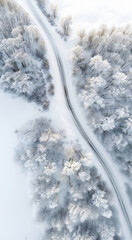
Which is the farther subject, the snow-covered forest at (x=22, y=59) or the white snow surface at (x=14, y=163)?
the white snow surface at (x=14, y=163)

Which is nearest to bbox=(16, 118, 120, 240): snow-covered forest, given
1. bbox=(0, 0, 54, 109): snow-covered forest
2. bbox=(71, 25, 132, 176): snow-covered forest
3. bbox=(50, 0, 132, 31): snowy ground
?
bbox=(71, 25, 132, 176): snow-covered forest

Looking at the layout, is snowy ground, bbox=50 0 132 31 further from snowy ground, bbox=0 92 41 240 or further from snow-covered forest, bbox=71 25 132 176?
snowy ground, bbox=0 92 41 240

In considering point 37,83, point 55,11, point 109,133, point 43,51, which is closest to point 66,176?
point 109,133

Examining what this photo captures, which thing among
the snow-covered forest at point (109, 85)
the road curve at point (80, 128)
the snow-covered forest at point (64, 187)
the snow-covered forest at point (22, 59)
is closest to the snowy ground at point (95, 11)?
the snow-covered forest at point (109, 85)

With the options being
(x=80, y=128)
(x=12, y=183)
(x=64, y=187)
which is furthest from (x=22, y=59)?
(x=64, y=187)

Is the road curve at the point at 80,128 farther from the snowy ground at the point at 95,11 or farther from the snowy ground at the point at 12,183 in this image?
the snowy ground at the point at 12,183

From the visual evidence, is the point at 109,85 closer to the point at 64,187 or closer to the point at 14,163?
the point at 64,187
